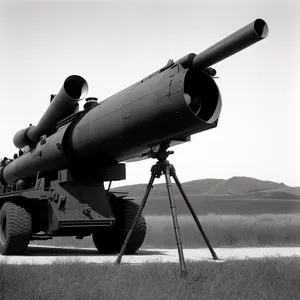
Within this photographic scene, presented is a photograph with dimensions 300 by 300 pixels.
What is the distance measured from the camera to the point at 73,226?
29.3ft

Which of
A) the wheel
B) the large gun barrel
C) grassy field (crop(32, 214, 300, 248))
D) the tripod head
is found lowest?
grassy field (crop(32, 214, 300, 248))

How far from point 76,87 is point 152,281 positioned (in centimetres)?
525

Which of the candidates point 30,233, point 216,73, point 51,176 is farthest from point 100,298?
point 51,176

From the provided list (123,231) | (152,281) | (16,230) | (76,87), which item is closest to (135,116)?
(152,281)

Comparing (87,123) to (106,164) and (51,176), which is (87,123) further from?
(51,176)

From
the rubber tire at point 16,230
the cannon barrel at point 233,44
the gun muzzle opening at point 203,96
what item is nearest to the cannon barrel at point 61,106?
the rubber tire at point 16,230

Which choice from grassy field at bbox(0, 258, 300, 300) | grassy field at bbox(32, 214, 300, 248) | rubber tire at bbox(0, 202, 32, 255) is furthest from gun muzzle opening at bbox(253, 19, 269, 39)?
grassy field at bbox(32, 214, 300, 248)

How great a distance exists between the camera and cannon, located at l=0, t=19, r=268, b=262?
6.69 meters

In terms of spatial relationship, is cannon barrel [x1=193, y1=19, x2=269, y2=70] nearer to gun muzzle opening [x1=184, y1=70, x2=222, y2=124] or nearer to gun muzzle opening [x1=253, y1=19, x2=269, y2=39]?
gun muzzle opening [x1=253, y1=19, x2=269, y2=39]

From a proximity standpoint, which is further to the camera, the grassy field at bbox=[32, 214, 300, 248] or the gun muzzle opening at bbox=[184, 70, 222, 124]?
the grassy field at bbox=[32, 214, 300, 248]

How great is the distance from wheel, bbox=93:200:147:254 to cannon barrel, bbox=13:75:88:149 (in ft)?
7.19

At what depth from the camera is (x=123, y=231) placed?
9789 mm

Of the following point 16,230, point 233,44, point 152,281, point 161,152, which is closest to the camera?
point 152,281

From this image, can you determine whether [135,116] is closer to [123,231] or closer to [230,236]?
[123,231]
